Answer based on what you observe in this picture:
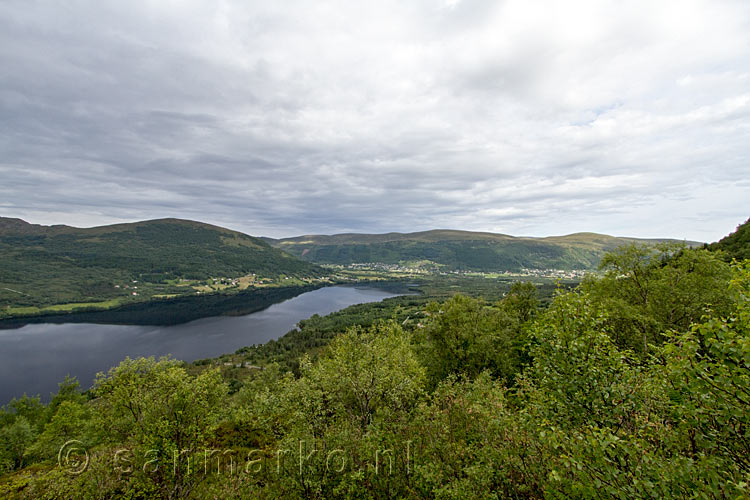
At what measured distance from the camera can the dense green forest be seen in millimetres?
6523

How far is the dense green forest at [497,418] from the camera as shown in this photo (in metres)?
6.52

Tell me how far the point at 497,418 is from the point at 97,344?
6423 inches

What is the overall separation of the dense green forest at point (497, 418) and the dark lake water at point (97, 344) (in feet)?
317

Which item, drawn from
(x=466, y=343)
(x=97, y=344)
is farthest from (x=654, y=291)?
(x=97, y=344)

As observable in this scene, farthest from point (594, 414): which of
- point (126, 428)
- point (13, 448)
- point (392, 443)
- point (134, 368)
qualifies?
point (13, 448)

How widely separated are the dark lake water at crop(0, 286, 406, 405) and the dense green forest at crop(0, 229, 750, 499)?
9660 cm

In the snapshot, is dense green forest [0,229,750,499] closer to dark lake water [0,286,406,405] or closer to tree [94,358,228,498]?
tree [94,358,228,498]

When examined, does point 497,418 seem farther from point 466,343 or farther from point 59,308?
point 59,308

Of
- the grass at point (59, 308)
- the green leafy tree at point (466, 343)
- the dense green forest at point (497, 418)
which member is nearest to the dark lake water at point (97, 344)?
the grass at point (59, 308)

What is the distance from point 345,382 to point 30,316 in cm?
25216

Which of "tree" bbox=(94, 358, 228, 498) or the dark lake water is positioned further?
the dark lake water

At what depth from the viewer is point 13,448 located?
41.3 m

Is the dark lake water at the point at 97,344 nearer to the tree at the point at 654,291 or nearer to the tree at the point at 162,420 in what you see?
the tree at the point at 162,420

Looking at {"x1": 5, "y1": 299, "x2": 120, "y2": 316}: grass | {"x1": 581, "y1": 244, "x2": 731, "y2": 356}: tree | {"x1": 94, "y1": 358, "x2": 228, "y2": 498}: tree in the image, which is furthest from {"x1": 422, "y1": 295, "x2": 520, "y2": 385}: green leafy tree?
{"x1": 5, "y1": 299, "x2": 120, "y2": 316}: grass
